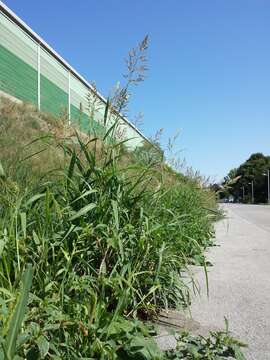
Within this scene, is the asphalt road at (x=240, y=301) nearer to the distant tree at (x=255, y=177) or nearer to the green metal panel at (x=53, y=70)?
the green metal panel at (x=53, y=70)

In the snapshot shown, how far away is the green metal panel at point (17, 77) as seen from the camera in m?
12.4

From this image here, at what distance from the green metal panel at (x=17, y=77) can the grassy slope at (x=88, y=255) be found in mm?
9519

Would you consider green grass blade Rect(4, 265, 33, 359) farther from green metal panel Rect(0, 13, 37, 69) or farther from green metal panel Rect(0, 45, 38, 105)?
green metal panel Rect(0, 13, 37, 69)

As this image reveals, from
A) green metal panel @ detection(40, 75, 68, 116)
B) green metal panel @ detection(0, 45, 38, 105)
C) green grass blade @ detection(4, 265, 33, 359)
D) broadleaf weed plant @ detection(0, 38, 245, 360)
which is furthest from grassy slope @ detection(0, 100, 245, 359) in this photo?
green metal panel @ detection(40, 75, 68, 116)

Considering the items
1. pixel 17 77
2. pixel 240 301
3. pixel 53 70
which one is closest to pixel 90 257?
pixel 240 301

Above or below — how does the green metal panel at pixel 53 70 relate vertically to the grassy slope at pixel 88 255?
above

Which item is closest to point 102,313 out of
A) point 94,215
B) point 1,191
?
point 94,215

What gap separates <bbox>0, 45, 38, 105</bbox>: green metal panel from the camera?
12.4 meters

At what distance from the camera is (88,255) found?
2.74 metres

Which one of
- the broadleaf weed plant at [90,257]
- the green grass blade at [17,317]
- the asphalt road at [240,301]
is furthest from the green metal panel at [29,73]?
the green grass blade at [17,317]

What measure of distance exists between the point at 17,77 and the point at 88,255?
37.5ft

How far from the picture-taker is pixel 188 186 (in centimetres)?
645

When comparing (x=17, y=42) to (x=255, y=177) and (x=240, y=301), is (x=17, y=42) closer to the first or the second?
(x=240, y=301)

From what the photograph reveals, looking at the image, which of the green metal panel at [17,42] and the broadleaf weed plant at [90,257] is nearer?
the broadleaf weed plant at [90,257]
